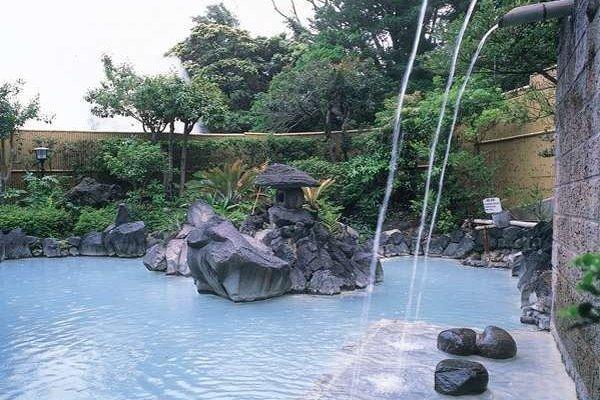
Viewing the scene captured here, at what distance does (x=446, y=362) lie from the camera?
388 centimetres

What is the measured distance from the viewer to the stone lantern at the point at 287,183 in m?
9.13

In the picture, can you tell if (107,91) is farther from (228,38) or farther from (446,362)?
(446,362)

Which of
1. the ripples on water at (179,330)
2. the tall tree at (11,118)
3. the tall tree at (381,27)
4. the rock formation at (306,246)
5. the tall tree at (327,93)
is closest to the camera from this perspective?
the ripples on water at (179,330)

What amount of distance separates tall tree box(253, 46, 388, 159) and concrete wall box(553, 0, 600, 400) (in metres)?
10.7

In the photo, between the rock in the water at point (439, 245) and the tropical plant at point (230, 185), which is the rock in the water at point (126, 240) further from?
the rock in the water at point (439, 245)

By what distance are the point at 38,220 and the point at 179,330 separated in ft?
27.7

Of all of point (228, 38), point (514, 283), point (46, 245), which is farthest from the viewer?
point (228, 38)

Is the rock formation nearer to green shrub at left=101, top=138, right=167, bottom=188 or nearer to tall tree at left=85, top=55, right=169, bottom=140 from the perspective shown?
green shrub at left=101, top=138, right=167, bottom=188

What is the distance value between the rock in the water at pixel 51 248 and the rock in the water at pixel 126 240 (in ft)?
3.55

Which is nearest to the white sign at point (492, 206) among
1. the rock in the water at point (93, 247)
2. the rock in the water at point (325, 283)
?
the rock in the water at point (325, 283)

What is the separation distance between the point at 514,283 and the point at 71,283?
7565mm

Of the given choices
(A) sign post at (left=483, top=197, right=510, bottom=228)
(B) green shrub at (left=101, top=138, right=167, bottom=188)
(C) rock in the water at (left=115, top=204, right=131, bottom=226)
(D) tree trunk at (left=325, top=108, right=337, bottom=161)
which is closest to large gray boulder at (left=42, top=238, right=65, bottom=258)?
(C) rock in the water at (left=115, top=204, right=131, bottom=226)

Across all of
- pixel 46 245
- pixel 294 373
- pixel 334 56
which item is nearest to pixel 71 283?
pixel 46 245

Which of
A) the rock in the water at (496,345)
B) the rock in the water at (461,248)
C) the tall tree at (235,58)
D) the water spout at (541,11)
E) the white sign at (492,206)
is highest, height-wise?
the tall tree at (235,58)
